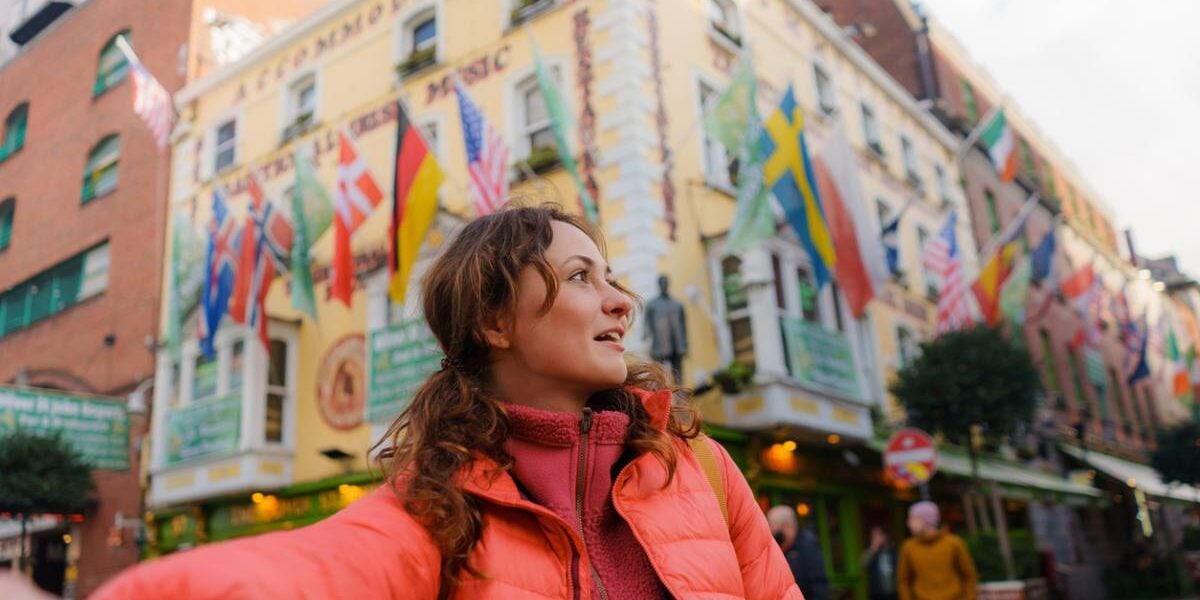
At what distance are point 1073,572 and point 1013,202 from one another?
11238 mm

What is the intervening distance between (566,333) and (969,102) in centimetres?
2778

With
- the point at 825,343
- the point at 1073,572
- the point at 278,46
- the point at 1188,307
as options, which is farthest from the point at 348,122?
the point at 1188,307

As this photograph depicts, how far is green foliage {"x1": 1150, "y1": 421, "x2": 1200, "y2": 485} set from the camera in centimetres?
2108

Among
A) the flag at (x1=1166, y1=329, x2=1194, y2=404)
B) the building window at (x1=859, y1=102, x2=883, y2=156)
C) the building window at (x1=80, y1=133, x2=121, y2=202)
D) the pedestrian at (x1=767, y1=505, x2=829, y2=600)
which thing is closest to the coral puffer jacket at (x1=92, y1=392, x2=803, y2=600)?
the pedestrian at (x1=767, y1=505, x2=829, y2=600)

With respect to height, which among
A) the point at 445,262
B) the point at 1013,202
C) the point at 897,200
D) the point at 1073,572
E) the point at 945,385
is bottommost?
the point at 1073,572

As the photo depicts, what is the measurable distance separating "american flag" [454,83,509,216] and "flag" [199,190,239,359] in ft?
17.4

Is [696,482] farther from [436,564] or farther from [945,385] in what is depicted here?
[945,385]

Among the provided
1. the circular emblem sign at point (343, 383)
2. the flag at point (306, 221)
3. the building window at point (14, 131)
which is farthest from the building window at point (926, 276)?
the building window at point (14, 131)

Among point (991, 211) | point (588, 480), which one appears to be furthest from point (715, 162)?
point (991, 211)

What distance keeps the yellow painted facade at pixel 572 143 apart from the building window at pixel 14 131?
4.78m

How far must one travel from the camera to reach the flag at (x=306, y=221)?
12547 mm

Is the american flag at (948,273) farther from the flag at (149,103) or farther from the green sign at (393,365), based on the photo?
the flag at (149,103)

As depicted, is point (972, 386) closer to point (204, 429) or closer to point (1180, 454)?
point (1180, 454)

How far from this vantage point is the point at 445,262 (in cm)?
179
